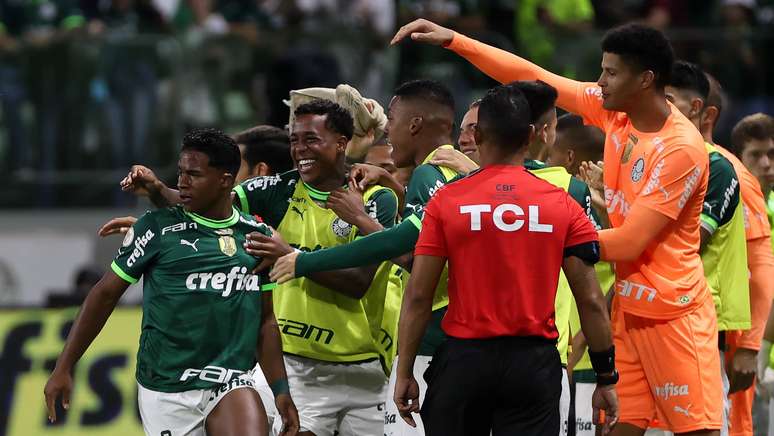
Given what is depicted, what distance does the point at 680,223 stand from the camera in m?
7.10

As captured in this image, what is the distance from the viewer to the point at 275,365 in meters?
7.26

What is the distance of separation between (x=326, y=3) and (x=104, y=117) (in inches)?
115

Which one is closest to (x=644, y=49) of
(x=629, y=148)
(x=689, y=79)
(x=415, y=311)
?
(x=629, y=148)

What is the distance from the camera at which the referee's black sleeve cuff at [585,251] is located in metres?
6.28

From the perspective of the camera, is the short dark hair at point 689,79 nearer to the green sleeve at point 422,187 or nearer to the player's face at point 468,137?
the player's face at point 468,137

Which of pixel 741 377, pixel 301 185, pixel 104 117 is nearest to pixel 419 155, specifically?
pixel 301 185

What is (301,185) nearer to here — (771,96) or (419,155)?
(419,155)

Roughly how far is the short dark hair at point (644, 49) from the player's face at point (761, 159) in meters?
2.53

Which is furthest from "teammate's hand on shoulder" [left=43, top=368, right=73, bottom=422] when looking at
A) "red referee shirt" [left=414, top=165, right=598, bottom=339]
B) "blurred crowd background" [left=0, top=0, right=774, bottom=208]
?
"blurred crowd background" [left=0, top=0, right=774, bottom=208]

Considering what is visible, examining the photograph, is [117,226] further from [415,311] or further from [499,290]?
[499,290]

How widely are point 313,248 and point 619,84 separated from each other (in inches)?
75.6

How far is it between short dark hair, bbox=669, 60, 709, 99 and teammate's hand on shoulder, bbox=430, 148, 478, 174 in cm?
146

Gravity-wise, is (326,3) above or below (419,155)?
above

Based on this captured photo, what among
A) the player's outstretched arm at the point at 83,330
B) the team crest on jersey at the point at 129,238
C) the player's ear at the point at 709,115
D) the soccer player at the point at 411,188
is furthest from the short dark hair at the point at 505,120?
the player's ear at the point at 709,115
